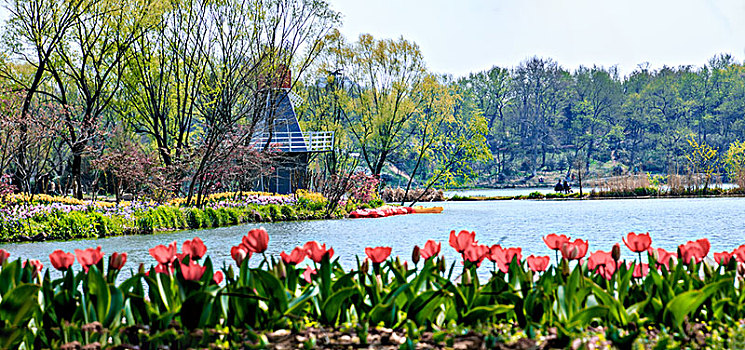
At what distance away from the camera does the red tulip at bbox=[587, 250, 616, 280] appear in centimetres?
262

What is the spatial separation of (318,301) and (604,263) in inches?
49.4

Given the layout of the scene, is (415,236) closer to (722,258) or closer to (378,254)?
(722,258)

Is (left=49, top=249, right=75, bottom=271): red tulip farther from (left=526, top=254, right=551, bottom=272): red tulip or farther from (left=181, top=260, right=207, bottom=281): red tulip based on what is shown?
(left=526, top=254, right=551, bottom=272): red tulip

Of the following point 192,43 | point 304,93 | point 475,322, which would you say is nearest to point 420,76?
point 304,93

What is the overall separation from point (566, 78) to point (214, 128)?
172 ft

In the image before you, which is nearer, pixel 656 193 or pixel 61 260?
pixel 61 260

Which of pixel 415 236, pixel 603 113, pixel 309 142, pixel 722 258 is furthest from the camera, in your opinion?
pixel 603 113

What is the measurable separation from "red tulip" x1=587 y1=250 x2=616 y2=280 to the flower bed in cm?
821

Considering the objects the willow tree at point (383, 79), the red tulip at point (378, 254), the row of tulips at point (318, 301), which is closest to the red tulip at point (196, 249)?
the row of tulips at point (318, 301)

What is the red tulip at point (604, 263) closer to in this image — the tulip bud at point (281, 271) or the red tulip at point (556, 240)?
the red tulip at point (556, 240)

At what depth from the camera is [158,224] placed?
1026cm

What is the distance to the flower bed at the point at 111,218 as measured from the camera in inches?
345

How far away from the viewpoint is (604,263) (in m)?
2.65

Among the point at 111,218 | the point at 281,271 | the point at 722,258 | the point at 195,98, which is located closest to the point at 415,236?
the point at 111,218
